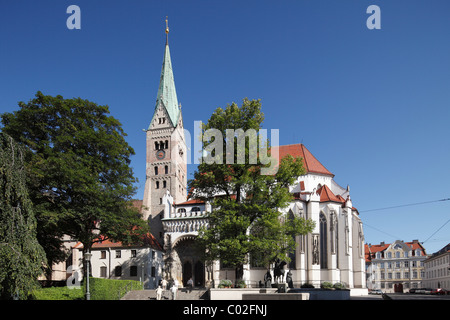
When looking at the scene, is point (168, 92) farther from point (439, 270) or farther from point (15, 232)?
point (439, 270)

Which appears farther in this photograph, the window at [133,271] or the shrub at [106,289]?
the window at [133,271]

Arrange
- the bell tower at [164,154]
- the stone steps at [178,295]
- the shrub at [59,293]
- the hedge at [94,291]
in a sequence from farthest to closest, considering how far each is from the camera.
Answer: the bell tower at [164,154] → the stone steps at [178,295] → the hedge at [94,291] → the shrub at [59,293]

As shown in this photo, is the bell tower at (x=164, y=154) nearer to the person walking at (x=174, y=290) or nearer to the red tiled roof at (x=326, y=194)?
the red tiled roof at (x=326, y=194)

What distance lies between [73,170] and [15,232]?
9378mm

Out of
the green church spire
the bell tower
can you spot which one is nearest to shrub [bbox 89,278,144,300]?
the bell tower

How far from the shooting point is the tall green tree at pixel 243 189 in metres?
24.3

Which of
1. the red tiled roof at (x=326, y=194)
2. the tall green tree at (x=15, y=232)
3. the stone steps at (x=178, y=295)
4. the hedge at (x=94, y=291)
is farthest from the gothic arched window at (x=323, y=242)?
the tall green tree at (x=15, y=232)

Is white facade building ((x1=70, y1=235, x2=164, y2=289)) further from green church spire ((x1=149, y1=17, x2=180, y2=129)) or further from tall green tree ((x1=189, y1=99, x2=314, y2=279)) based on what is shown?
green church spire ((x1=149, y1=17, x2=180, y2=129))

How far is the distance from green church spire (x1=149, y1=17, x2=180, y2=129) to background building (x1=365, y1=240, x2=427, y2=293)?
5166cm

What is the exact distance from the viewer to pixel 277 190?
25109 mm

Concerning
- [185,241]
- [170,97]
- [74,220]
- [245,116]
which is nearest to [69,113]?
[74,220]

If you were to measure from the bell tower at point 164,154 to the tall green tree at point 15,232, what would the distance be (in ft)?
104

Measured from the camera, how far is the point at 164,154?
54500 mm

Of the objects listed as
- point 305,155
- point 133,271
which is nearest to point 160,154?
point 133,271
